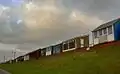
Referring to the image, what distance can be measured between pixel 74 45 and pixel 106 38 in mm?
23156

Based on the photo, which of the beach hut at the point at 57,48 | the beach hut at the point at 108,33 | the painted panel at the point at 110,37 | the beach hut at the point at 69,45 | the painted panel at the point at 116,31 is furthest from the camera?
the beach hut at the point at 57,48

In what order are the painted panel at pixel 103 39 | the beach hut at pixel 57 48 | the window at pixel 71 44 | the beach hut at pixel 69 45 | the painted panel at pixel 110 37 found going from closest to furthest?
1. the painted panel at pixel 110 37
2. the painted panel at pixel 103 39
3. the window at pixel 71 44
4. the beach hut at pixel 69 45
5. the beach hut at pixel 57 48

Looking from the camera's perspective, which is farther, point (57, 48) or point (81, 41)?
point (57, 48)

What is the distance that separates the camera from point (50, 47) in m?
93.8

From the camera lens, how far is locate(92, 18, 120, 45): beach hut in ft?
158

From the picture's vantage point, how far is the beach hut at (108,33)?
48.1 meters

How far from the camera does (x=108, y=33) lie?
49594mm

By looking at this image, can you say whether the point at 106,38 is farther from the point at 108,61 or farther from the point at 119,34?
the point at 108,61

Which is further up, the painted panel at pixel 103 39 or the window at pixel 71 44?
the painted panel at pixel 103 39

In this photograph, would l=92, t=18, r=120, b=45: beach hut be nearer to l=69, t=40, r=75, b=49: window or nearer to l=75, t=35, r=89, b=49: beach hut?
l=75, t=35, r=89, b=49: beach hut

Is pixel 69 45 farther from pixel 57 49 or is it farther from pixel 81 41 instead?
pixel 57 49

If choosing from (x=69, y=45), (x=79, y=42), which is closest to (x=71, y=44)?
(x=69, y=45)

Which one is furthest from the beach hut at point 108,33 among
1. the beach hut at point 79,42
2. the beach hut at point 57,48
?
the beach hut at point 57,48

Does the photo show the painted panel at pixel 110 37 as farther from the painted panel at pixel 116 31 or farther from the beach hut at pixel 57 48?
the beach hut at pixel 57 48
